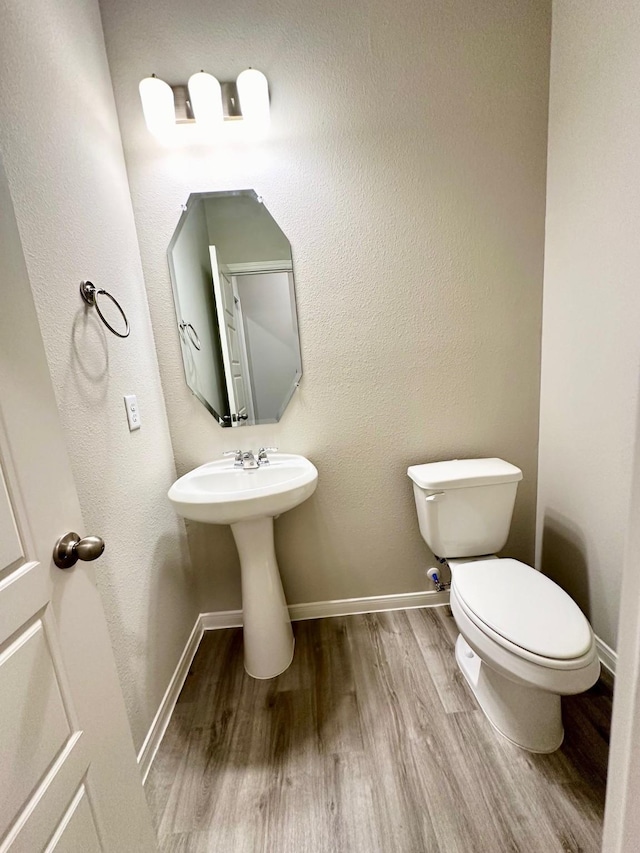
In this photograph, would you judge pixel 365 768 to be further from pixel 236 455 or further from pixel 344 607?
pixel 236 455

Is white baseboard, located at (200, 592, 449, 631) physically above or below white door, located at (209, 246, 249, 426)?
below

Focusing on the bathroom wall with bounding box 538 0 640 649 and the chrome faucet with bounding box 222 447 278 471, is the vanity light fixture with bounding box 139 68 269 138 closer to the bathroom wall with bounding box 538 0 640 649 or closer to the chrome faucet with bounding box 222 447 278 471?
the bathroom wall with bounding box 538 0 640 649

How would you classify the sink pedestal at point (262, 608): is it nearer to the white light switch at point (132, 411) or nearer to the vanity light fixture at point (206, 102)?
the white light switch at point (132, 411)

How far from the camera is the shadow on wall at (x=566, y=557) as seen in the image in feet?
4.33

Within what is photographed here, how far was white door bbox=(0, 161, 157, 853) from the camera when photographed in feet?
1.57

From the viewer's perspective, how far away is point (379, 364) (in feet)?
4.68

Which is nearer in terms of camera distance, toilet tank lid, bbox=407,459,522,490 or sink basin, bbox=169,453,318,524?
sink basin, bbox=169,453,318,524

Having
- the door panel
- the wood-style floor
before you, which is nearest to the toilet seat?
the wood-style floor

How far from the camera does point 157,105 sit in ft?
3.79

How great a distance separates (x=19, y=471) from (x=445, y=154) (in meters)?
1.66

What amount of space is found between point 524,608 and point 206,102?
1947 mm

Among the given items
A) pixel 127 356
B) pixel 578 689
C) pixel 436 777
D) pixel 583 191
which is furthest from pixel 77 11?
pixel 436 777

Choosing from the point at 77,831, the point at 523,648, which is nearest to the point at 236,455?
the point at 77,831

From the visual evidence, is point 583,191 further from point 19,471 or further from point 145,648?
point 145,648
